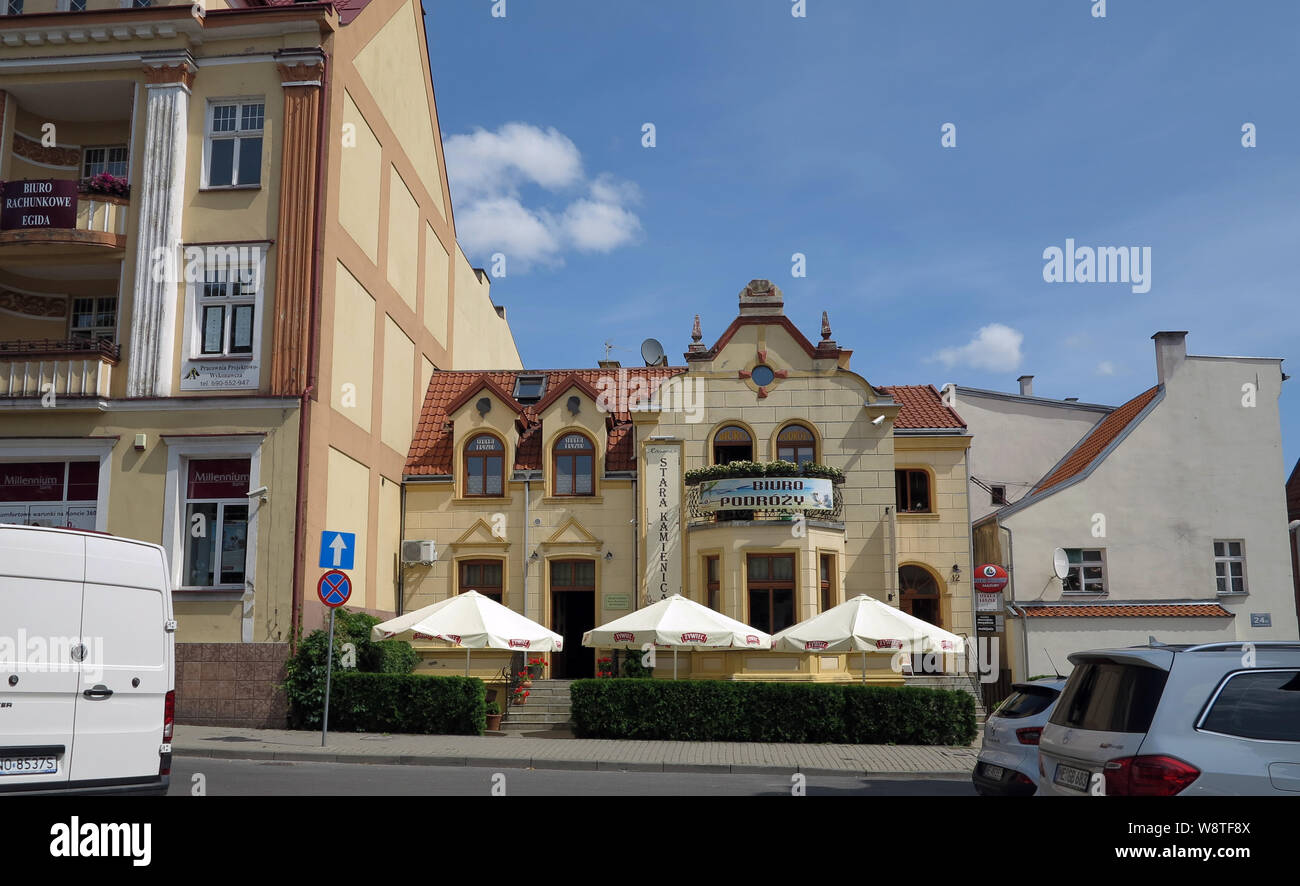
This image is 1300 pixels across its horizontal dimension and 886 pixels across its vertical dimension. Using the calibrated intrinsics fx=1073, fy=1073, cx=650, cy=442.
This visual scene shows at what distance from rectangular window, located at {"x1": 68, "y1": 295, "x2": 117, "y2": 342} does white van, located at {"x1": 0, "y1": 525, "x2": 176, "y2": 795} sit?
17301 millimetres

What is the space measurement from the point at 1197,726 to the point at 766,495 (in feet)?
63.0

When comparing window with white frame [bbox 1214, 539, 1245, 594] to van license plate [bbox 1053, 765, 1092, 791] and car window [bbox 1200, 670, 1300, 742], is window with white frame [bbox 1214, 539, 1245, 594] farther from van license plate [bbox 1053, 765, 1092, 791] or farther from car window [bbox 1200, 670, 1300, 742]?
car window [bbox 1200, 670, 1300, 742]

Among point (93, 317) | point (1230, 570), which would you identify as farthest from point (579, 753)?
point (1230, 570)

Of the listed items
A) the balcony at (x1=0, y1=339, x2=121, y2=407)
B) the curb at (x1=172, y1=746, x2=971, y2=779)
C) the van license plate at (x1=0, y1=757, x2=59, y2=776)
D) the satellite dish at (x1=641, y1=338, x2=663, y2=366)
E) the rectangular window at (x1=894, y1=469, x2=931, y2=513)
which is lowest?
the curb at (x1=172, y1=746, x2=971, y2=779)

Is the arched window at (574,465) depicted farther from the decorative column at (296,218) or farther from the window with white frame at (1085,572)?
the window with white frame at (1085,572)

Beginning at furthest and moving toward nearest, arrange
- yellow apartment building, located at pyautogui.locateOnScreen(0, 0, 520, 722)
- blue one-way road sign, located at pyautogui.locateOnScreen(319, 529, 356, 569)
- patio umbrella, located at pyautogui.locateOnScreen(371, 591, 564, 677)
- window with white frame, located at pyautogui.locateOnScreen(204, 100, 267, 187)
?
window with white frame, located at pyautogui.locateOnScreen(204, 100, 267, 187)
yellow apartment building, located at pyautogui.locateOnScreen(0, 0, 520, 722)
patio umbrella, located at pyautogui.locateOnScreen(371, 591, 564, 677)
blue one-way road sign, located at pyautogui.locateOnScreen(319, 529, 356, 569)

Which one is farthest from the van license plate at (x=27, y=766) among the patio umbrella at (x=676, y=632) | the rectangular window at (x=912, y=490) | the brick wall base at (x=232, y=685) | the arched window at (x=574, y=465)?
the rectangular window at (x=912, y=490)

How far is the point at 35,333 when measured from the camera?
24141mm

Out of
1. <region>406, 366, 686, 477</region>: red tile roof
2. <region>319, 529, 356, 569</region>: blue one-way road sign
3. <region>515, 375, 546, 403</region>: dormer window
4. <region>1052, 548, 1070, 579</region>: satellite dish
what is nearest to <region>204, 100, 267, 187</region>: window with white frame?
<region>406, 366, 686, 477</region>: red tile roof

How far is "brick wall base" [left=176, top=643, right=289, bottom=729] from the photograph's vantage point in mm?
20312

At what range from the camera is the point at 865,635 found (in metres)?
20.2

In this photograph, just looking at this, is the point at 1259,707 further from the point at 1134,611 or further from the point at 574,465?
the point at 1134,611

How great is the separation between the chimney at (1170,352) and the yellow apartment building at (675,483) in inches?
255
